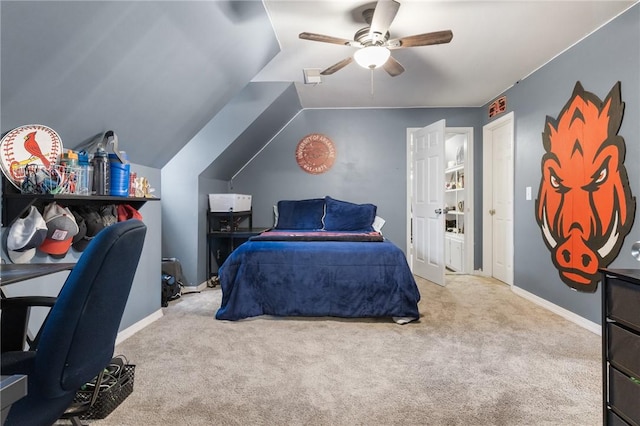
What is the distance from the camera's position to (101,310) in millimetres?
989

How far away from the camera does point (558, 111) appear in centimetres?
337

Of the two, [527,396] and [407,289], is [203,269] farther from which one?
[527,396]

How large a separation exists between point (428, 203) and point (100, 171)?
3714 millimetres

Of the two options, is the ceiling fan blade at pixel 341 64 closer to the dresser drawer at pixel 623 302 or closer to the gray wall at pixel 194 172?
the gray wall at pixel 194 172

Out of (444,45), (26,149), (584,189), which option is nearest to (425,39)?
(444,45)

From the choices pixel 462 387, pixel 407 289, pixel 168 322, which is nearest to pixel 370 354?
pixel 462 387

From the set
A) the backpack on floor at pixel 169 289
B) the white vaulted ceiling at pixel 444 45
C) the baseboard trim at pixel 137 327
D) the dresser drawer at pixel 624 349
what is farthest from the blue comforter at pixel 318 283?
the white vaulted ceiling at pixel 444 45

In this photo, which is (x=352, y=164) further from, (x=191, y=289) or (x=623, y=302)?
(x=623, y=302)

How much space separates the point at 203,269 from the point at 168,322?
4.40 ft

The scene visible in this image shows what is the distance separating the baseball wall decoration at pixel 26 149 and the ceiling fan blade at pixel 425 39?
2235 millimetres

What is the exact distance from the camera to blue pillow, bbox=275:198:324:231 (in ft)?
15.8

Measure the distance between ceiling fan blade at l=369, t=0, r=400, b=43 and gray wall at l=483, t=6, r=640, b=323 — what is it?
69.7 inches

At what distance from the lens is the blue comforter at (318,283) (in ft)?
10.0

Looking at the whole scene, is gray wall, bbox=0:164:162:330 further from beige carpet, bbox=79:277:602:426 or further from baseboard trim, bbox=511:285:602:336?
baseboard trim, bbox=511:285:602:336
